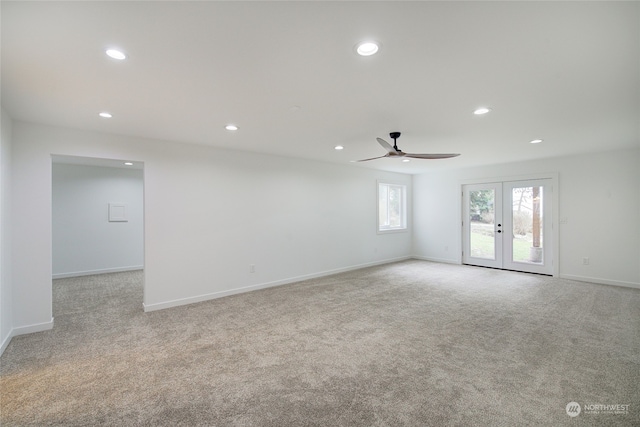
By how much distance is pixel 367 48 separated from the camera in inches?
73.1

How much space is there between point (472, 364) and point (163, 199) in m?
4.27

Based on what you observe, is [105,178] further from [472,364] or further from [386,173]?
[472,364]

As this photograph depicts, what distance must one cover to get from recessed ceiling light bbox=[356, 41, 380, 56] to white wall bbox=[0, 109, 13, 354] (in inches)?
139

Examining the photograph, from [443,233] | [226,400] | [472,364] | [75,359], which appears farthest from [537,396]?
[443,233]

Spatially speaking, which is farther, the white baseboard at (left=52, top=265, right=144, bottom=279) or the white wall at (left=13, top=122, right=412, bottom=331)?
the white baseboard at (left=52, top=265, right=144, bottom=279)

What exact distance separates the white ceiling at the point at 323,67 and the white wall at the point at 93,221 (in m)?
3.42

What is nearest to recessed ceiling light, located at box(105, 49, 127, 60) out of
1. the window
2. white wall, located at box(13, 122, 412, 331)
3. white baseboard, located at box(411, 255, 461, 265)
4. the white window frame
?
white wall, located at box(13, 122, 412, 331)

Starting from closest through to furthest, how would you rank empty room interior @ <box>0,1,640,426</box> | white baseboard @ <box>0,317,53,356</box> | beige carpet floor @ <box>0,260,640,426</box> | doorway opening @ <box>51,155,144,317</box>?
empty room interior @ <box>0,1,640,426</box>
beige carpet floor @ <box>0,260,640,426</box>
white baseboard @ <box>0,317,53,356</box>
doorway opening @ <box>51,155,144,317</box>

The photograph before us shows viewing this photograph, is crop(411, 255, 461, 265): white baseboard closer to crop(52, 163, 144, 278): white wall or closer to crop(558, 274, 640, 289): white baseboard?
crop(558, 274, 640, 289): white baseboard

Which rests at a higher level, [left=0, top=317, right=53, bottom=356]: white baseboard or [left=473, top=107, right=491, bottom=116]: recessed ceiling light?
[left=473, top=107, right=491, bottom=116]: recessed ceiling light

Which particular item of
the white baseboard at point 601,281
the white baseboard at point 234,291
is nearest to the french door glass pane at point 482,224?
the white baseboard at point 601,281

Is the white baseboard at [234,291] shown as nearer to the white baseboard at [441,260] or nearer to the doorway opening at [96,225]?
the doorway opening at [96,225]

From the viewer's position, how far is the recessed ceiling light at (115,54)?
1879 mm

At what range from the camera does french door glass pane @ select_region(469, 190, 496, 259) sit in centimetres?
671
